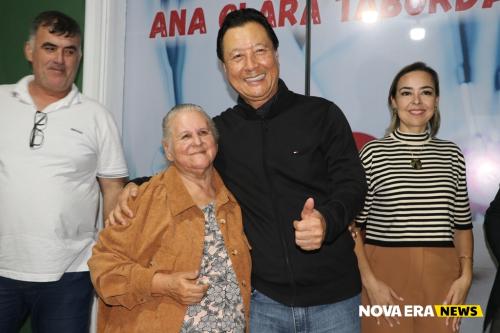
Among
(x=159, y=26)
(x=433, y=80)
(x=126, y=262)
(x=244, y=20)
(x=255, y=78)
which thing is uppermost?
(x=159, y=26)

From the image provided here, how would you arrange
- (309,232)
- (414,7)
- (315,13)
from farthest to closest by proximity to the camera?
(315,13) < (414,7) < (309,232)

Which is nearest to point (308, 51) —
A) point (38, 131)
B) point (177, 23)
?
point (177, 23)

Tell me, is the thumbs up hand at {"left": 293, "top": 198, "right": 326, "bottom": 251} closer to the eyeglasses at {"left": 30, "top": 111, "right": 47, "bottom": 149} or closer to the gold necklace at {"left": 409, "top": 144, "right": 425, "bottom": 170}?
the gold necklace at {"left": 409, "top": 144, "right": 425, "bottom": 170}

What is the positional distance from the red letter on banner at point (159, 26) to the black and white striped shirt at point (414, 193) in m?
1.64

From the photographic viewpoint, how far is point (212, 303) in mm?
1547

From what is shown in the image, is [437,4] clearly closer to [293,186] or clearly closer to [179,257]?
[293,186]

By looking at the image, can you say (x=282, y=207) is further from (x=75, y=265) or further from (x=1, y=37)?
(x=1, y=37)

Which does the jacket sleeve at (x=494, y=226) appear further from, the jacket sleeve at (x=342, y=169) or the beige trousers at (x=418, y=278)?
the jacket sleeve at (x=342, y=169)

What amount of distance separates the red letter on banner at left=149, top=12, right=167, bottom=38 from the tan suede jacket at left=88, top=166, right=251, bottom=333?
1.69 metres

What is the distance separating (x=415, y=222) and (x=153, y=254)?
1135 millimetres

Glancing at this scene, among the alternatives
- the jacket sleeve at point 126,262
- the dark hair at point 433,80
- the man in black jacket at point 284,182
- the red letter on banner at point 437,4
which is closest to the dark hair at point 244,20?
the man in black jacket at point 284,182

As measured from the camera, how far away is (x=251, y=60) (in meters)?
1.68

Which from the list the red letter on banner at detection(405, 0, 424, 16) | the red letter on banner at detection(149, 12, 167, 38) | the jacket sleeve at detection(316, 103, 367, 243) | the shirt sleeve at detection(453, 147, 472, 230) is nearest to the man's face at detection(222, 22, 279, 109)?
the jacket sleeve at detection(316, 103, 367, 243)

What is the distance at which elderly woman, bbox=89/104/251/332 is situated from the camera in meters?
1.51
